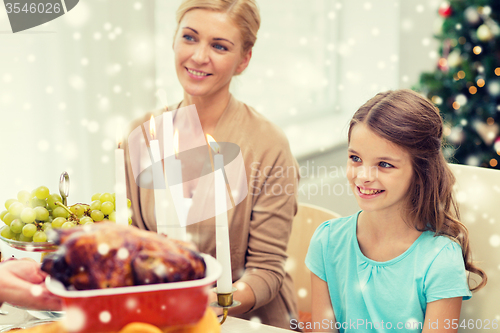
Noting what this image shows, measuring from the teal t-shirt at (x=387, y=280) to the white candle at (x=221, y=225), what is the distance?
0.66 metres

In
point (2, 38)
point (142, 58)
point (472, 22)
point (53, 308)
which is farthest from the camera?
point (472, 22)

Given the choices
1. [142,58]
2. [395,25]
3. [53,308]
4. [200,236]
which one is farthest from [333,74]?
[53,308]

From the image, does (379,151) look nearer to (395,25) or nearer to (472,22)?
(472,22)

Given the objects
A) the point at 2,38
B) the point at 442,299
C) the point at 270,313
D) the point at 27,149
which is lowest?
the point at 270,313

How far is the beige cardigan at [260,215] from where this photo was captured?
121 cm

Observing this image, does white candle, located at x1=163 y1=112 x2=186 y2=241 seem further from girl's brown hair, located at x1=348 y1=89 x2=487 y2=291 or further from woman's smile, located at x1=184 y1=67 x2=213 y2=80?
woman's smile, located at x1=184 y1=67 x2=213 y2=80

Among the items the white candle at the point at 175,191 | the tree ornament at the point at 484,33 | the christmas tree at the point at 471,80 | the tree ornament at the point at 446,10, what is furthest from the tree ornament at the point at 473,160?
the white candle at the point at 175,191

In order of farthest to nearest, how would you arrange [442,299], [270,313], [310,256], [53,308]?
[270,313] < [310,256] < [442,299] < [53,308]

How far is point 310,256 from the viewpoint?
3.76 feet

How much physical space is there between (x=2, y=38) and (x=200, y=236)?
0.91m

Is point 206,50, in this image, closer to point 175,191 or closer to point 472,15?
point 175,191

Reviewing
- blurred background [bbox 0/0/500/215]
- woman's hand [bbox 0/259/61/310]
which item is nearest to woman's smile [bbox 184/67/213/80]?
blurred background [bbox 0/0/500/215]

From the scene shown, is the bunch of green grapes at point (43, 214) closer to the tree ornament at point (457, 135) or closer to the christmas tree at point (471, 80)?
the christmas tree at point (471, 80)

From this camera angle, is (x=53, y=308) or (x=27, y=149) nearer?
(x=53, y=308)
